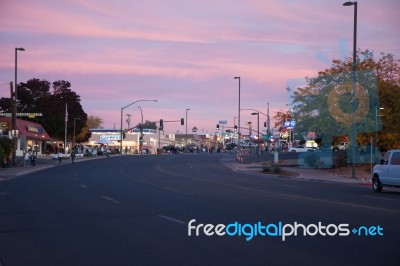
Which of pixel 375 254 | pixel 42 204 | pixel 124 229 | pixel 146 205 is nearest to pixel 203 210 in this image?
Result: pixel 146 205

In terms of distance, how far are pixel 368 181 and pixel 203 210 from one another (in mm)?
21468

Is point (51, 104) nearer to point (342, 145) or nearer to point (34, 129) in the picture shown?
point (34, 129)

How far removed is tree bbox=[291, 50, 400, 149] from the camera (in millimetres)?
47656

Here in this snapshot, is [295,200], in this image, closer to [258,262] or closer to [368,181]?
[258,262]

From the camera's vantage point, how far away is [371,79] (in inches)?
1935

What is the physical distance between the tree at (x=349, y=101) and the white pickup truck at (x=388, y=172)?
56.6 feet

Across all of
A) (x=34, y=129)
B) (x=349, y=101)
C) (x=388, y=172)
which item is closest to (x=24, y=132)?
(x=34, y=129)

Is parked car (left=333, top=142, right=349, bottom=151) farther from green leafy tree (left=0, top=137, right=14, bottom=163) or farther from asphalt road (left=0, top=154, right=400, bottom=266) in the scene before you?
asphalt road (left=0, top=154, right=400, bottom=266)

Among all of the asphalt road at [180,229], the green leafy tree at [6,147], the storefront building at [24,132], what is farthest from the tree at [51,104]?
the asphalt road at [180,229]

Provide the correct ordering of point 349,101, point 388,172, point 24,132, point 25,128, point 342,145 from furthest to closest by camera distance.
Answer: point 25,128
point 24,132
point 342,145
point 349,101
point 388,172

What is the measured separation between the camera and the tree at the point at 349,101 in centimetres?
4766

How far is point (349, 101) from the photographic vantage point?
161 ft

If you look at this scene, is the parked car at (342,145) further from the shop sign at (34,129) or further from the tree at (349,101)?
the shop sign at (34,129)

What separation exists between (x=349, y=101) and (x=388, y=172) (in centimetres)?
2143
